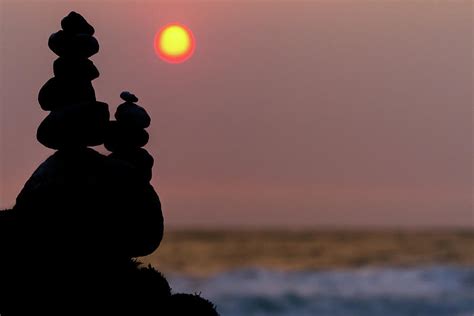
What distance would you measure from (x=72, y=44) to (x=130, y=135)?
5.43 ft

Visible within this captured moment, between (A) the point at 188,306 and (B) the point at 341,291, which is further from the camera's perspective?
(B) the point at 341,291

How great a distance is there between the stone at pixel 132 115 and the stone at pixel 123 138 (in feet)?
0.28

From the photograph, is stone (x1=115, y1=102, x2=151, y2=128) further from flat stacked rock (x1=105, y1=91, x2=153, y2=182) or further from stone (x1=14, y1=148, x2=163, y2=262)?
stone (x1=14, y1=148, x2=163, y2=262)

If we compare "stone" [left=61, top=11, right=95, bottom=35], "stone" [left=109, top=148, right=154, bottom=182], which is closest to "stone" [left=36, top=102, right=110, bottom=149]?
"stone" [left=109, top=148, right=154, bottom=182]

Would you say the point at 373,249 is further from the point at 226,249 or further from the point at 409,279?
the point at 409,279

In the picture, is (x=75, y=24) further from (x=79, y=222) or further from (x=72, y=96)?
(x=79, y=222)

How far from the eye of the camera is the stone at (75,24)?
53.1 ft

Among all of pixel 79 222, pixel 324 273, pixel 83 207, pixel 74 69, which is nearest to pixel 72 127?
pixel 74 69

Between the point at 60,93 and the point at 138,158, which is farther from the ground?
the point at 60,93

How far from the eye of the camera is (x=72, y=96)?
16.0 metres

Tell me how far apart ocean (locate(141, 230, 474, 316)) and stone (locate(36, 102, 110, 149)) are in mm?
39022

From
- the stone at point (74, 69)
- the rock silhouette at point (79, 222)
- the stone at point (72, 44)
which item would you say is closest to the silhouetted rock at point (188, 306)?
the rock silhouette at point (79, 222)

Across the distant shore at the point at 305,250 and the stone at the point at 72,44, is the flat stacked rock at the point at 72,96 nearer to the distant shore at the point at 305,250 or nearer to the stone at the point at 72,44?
the stone at the point at 72,44

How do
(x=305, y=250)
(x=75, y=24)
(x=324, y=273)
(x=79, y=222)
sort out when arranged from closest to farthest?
(x=79, y=222)
(x=75, y=24)
(x=324, y=273)
(x=305, y=250)
